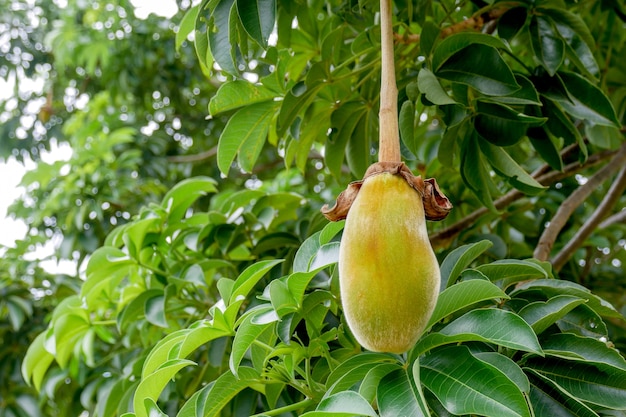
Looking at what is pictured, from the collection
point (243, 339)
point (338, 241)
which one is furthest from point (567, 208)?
point (243, 339)

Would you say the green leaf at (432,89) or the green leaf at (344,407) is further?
the green leaf at (432,89)

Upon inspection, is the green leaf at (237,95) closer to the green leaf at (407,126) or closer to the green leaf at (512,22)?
the green leaf at (407,126)

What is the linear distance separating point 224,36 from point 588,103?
0.54 meters

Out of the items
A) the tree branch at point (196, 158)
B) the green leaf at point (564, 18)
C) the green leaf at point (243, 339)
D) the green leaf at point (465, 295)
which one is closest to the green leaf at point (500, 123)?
the green leaf at point (564, 18)

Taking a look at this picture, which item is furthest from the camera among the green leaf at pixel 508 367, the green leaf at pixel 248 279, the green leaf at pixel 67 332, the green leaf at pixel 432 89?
the green leaf at pixel 67 332

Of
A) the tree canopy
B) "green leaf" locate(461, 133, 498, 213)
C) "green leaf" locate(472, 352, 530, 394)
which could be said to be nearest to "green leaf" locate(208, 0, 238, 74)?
the tree canopy

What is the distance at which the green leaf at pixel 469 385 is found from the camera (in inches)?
21.7

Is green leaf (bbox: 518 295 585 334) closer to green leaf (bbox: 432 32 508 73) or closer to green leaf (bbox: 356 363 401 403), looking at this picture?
green leaf (bbox: 356 363 401 403)

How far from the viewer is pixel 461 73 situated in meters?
0.89

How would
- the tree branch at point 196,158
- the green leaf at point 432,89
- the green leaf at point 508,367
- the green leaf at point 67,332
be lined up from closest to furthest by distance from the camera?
the green leaf at point 508,367 → the green leaf at point 432,89 → the green leaf at point 67,332 → the tree branch at point 196,158

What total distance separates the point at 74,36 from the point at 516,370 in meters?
2.68

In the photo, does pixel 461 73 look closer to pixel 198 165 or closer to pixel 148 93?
pixel 198 165

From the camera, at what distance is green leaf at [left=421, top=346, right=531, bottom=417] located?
1.81 ft

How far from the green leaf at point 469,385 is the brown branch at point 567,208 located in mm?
544
